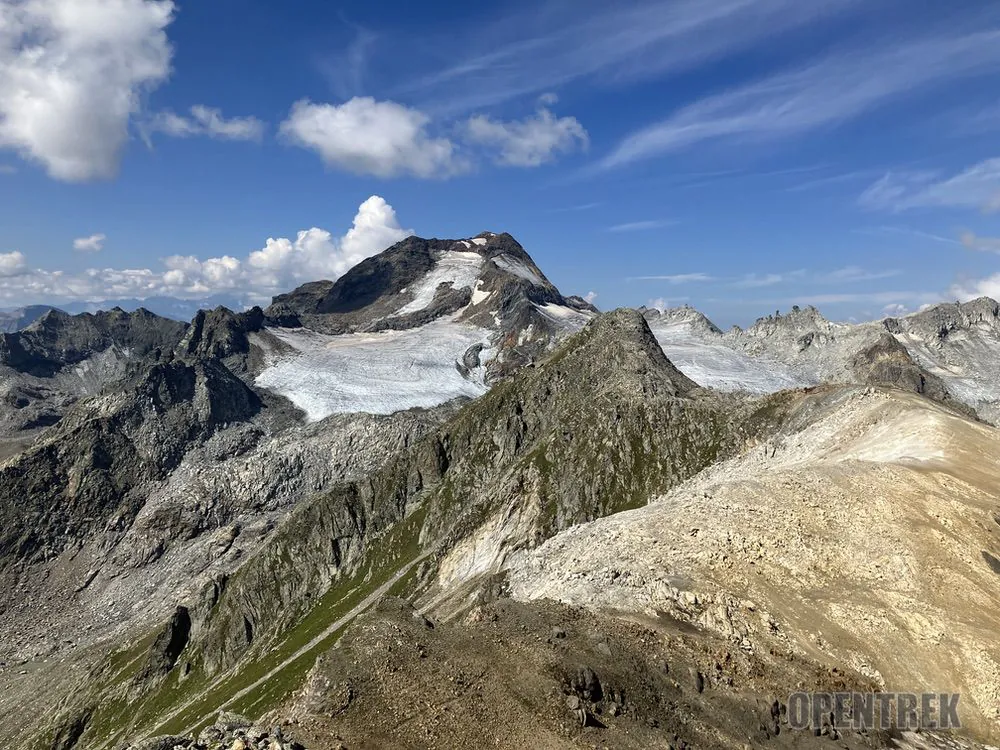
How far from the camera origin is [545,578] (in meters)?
49.8

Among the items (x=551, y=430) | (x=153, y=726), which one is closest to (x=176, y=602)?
(x=153, y=726)

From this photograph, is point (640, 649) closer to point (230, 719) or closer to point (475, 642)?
point (475, 642)

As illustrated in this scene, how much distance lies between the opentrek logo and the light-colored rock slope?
87cm

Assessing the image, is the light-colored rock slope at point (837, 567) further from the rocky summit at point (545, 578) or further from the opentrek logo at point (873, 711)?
the opentrek logo at point (873, 711)

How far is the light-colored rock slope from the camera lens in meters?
37.2

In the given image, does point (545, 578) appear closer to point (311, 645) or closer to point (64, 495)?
point (311, 645)

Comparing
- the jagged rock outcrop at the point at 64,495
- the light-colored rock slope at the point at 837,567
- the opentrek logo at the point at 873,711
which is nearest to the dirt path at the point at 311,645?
the light-colored rock slope at the point at 837,567

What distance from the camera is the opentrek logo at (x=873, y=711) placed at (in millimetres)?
32562

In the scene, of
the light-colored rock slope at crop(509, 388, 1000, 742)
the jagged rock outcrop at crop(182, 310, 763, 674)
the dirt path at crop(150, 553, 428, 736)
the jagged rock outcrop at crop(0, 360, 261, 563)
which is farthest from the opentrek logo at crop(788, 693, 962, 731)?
the jagged rock outcrop at crop(0, 360, 261, 563)

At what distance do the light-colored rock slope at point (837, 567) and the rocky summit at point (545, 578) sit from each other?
198mm

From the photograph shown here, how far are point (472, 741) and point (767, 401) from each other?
9815 cm

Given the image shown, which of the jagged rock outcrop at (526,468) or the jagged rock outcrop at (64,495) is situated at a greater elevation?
the jagged rock outcrop at (526,468)

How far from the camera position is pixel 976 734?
34.6m

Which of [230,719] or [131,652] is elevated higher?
[230,719]
